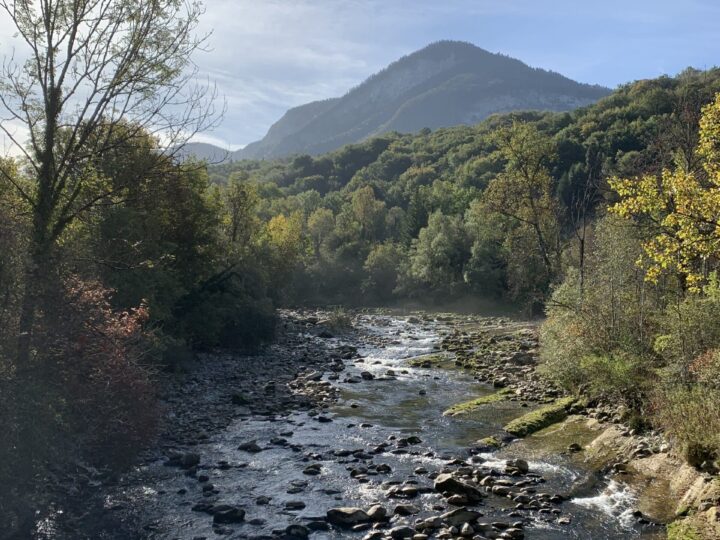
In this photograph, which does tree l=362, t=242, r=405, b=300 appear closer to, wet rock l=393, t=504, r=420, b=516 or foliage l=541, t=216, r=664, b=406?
foliage l=541, t=216, r=664, b=406

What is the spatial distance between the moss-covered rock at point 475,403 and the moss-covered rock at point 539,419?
234 centimetres

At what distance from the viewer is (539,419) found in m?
20.0

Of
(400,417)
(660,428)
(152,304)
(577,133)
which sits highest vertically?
(577,133)

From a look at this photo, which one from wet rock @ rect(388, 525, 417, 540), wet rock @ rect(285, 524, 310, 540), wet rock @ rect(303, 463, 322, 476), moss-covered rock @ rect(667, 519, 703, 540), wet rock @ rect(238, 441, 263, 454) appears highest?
moss-covered rock @ rect(667, 519, 703, 540)

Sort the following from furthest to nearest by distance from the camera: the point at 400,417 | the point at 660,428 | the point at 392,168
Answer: the point at 392,168 < the point at 400,417 < the point at 660,428

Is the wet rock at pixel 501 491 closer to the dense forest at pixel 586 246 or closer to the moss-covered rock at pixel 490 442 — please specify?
the moss-covered rock at pixel 490 442

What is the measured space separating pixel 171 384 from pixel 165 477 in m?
10.6

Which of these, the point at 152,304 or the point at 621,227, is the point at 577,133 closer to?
the point at 621,227

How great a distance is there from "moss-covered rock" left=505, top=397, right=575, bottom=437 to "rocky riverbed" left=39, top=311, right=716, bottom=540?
0.22ft

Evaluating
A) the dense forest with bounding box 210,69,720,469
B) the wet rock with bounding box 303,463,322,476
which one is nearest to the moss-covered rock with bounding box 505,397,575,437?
the dense forest with bounding box 210,69,720,469

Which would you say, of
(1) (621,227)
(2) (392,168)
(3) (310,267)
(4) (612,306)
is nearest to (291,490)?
(4) (612,306)

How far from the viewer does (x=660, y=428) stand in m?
16.3

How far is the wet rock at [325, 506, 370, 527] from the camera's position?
1299 cm

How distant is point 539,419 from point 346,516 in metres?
9.61
